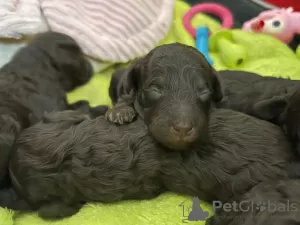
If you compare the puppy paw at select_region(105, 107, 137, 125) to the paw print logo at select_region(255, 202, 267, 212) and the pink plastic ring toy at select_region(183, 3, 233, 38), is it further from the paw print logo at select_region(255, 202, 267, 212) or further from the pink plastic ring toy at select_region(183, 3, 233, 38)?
the pink plastic ring toy at select_region(183, 3, 233, 38)

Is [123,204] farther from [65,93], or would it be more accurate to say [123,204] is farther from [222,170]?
[65,93]

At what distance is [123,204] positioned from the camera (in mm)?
2123

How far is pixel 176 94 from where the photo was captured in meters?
1.96

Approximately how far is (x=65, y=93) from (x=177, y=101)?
1.00 m

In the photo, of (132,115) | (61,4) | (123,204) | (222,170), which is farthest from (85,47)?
(222,170)

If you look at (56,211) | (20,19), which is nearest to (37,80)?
(20,19)

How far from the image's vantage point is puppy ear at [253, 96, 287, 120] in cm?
218

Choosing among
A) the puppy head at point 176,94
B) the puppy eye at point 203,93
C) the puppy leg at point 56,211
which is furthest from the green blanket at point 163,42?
the puppy eye at point 203,93

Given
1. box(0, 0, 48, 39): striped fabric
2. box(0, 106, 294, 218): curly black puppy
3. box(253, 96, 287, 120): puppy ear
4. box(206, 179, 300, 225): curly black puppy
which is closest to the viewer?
box(206, 179, 300, 225): curly black puppy

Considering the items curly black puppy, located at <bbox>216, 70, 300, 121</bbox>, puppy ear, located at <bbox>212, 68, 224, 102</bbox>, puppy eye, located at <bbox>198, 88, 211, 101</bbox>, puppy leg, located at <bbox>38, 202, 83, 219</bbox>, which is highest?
puppy eye, located at <bbox>198, 88, 211, 101</bbox>

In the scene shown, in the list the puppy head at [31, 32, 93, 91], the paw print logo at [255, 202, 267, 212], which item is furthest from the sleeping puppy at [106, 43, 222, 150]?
the puppy head at [31, 32, 93, 91]

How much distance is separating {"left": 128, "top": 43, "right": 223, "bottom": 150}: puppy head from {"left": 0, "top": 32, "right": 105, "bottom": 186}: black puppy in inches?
21.3

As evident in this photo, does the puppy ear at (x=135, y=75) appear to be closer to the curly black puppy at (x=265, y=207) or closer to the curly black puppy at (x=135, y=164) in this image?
the curly black puppy at (x=135, y=164)

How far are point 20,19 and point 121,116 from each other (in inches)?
41.8
